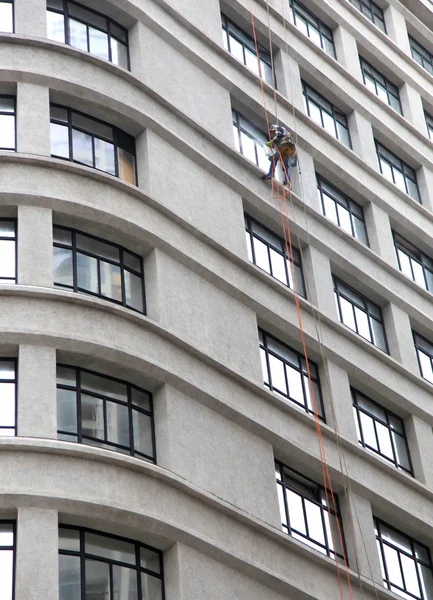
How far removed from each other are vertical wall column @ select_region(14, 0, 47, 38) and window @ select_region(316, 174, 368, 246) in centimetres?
1078

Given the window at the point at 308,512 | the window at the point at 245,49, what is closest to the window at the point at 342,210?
the window at the point at 245,49

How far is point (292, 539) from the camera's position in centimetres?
3022

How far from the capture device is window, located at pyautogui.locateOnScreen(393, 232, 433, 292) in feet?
138

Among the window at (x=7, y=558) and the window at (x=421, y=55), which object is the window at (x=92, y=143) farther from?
the window at (x=421, y=55)

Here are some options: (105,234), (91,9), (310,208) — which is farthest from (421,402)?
(91,9)

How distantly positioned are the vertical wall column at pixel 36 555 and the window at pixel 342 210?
54.5ft

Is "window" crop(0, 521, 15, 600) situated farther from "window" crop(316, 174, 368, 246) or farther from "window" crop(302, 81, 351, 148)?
"window" crop(302, 81, 351, 148)

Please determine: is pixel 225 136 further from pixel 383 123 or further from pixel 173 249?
pixel 383 123

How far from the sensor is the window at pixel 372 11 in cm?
4750

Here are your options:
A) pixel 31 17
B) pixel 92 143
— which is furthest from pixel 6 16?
pixel 92 143

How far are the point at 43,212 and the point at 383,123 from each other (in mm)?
17587

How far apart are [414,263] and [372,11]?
430 inches

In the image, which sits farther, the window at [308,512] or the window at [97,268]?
the window at [308,512]

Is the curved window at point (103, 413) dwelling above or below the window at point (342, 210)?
below
